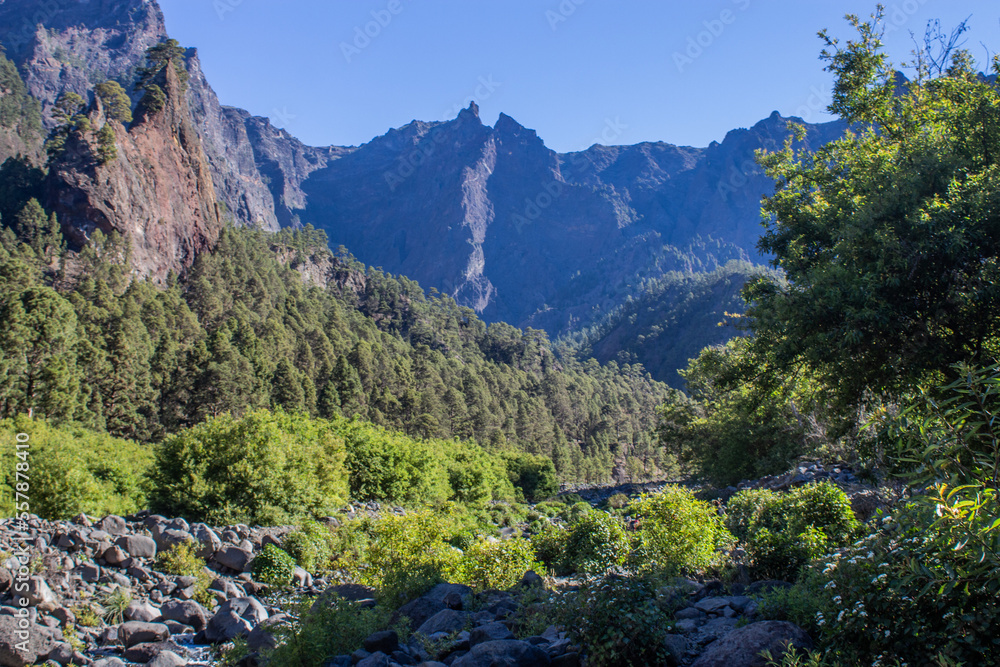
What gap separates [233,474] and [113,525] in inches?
191

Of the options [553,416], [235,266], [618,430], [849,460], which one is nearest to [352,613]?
[849,460]

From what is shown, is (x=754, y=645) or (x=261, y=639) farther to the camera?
(x=261, y=639)

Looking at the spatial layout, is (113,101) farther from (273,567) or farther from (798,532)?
(798,532)

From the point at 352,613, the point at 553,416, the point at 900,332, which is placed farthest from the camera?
the point at 553,416

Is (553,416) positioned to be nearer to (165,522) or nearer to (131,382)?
(131,382)

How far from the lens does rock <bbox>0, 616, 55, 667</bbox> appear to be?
808 cm

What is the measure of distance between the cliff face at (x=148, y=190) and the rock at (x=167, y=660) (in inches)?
2739

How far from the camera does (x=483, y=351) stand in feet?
438

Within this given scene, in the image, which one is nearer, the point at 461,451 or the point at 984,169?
the point at 984,169

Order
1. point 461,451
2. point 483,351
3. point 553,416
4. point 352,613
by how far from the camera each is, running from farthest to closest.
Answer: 1. point 483,351
2. point 553,416
3. point 461,451
4. point 352,613

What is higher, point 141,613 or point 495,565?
point 495,565

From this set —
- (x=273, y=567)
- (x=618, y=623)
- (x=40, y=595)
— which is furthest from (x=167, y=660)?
(x=273, y=567)

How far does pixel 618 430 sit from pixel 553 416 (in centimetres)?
1439

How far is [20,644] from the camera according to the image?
8.17 meters
